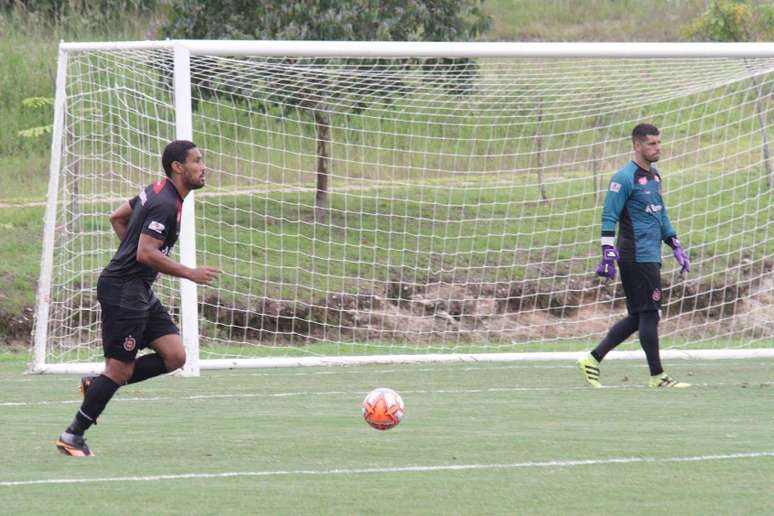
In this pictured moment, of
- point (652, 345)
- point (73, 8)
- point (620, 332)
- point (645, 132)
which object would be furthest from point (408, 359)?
point (73, 8)

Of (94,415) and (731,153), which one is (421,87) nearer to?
(731,153)

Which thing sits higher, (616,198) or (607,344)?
(616,198)

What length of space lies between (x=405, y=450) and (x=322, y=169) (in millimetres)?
10785

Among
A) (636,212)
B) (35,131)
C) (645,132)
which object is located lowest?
(35,131)

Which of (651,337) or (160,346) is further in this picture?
(651,337)

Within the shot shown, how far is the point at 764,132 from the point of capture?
18703mm

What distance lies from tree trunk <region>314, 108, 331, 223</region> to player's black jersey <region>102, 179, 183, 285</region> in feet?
31.6

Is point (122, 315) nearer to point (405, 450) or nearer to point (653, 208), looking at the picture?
point (405, 450)

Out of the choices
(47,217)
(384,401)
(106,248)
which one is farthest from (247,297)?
(384,401)

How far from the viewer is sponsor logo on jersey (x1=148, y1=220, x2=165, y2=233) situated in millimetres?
7875

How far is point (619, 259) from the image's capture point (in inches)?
453

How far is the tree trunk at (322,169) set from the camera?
17875 mm

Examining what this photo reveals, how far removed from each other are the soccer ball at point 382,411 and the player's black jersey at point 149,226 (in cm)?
152

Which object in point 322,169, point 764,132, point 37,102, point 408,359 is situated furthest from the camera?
point 37,102
